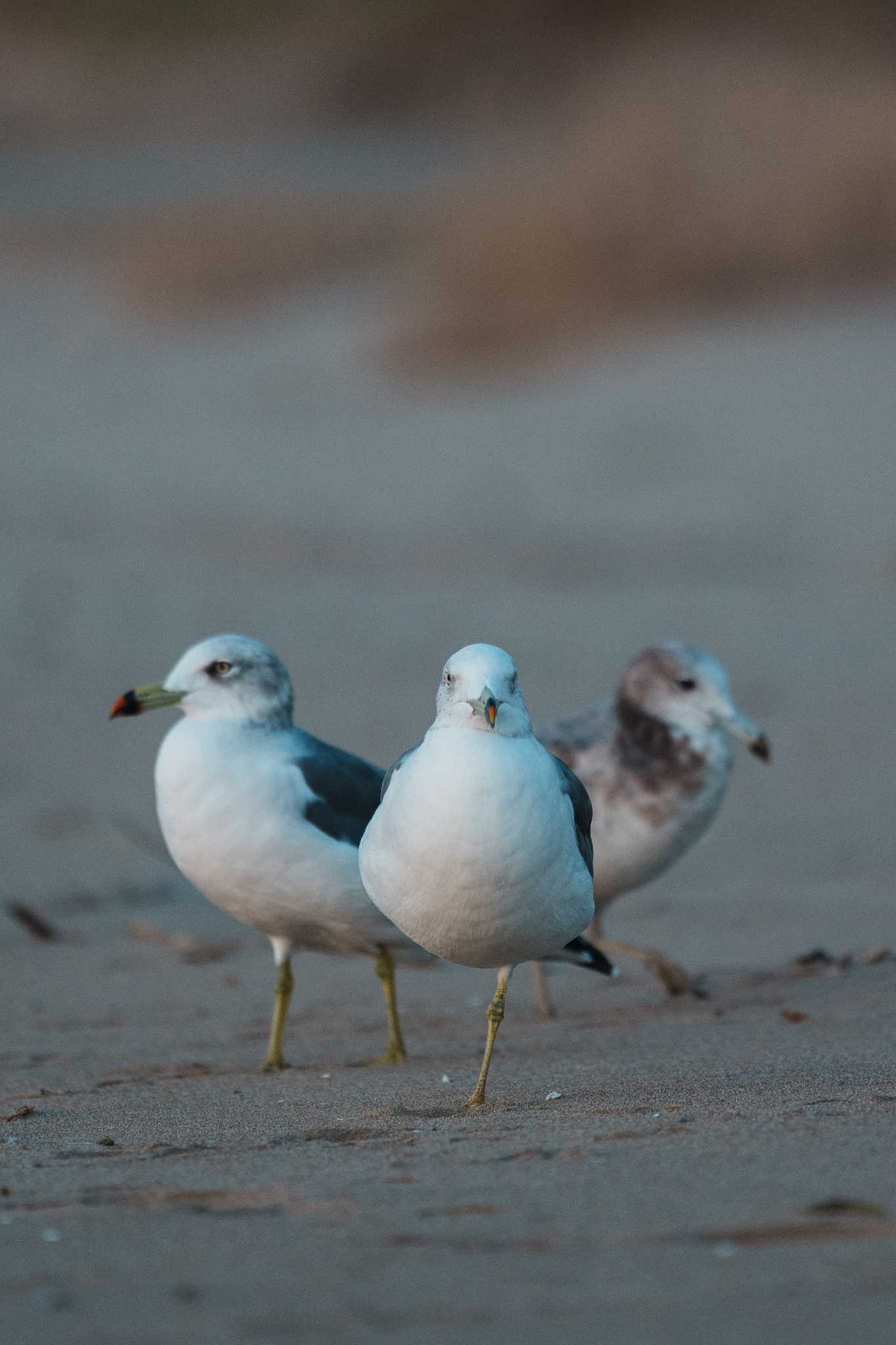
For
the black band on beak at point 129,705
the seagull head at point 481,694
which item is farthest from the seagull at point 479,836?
the black band on beak at point 129,705

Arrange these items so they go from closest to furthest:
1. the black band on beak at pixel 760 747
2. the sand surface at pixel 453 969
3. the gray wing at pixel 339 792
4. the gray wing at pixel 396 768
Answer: the sand surface at pixel 453 969
the gray wing at pixel 396 768
the gray wing at pixel 339 792
the black band on beak at pixel 760 747

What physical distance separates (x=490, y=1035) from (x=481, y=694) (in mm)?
812

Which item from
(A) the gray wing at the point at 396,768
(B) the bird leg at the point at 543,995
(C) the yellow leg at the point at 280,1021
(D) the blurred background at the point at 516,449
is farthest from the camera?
(D) the blurred background at the point at 516,449

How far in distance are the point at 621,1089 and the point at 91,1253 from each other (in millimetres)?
1566

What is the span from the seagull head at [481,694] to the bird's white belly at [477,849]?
32 millimetres

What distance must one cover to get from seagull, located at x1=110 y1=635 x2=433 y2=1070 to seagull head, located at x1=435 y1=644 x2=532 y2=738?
1.06 m

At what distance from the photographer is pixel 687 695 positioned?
20.9 feet

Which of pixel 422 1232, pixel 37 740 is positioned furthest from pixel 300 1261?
pixel 37 740

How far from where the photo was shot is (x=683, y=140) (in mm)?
20094

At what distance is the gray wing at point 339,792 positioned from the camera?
17.0 ft

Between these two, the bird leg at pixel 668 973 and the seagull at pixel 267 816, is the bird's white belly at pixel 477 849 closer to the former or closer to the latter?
the seagull at pixel 267 816

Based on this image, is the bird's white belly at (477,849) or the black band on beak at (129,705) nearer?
the bird's white belly at (477,849)

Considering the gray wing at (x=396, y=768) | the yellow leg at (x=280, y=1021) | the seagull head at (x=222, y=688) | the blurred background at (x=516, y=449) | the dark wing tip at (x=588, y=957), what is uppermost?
the blurred background at (x=516, y=449)

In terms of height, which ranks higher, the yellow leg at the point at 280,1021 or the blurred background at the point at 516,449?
the blurred background at the point at 516,449
